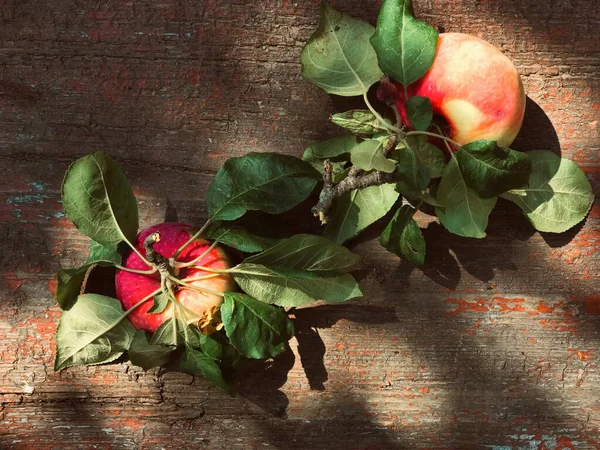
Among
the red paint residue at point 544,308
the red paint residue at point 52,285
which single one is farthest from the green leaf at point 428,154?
the red paint residue at point 52,285

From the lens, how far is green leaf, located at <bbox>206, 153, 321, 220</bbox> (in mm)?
1117

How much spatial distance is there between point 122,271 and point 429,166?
0.54 metres

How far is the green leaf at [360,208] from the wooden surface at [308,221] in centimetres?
7

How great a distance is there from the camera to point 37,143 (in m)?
1.21

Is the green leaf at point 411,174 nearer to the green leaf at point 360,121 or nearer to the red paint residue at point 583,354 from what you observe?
the green leaf at point 360,121

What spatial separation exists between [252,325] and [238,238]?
14 centimetres

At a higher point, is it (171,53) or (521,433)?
(171,53)

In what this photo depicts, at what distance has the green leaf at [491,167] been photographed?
1.04 m

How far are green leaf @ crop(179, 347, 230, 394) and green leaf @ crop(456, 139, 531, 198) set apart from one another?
0.50 meters

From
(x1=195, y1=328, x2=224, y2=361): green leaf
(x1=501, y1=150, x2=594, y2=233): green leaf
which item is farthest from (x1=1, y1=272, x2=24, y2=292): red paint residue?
(x1=501, y1=150, x2=594, y2=233): green leaf

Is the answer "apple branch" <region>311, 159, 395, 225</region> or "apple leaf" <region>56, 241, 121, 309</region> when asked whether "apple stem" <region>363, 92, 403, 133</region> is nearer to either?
"apple branch" <region>311, 159, 395, 225</region>

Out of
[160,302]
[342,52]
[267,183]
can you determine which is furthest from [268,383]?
[342,52]

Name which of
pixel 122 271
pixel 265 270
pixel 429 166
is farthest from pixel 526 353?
pixel 122 271

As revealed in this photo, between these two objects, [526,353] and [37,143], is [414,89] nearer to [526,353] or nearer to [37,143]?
[526,353]
